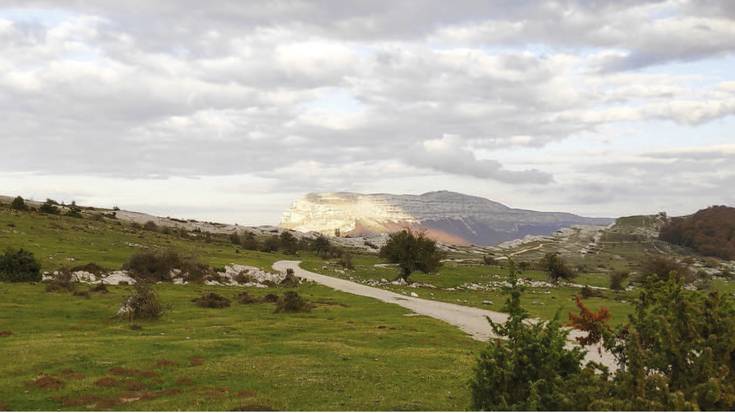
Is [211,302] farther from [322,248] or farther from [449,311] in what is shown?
[322,248]

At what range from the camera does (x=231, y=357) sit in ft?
101

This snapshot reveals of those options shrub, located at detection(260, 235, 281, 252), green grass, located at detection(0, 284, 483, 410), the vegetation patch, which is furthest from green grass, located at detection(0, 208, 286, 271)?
the vegetation patch

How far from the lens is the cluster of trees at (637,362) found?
1165cm

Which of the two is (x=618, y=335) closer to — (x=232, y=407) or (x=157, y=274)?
(x=232, y=407)

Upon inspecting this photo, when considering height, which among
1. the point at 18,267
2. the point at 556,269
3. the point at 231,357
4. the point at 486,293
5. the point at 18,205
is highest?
the point at 18,205

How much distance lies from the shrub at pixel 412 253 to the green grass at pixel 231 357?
3893 centimetres

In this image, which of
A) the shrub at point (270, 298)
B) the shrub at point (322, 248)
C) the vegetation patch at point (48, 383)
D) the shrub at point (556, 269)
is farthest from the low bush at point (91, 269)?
the shrub at point (322, 248)

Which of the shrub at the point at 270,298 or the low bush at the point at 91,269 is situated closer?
the shrub at the point at 270,298

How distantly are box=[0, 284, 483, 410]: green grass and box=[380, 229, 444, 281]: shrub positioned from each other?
128 ft

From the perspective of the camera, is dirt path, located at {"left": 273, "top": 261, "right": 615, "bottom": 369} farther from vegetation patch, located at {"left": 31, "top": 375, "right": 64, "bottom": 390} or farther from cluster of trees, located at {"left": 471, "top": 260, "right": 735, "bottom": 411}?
vegetation patch, located at {"left": 31, "top": 375, "right": 64, "bottom": 390}

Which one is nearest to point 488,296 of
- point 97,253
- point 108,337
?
point 108,337

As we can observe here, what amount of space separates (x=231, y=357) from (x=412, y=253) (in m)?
61.7

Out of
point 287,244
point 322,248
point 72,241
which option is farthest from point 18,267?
point 322,248

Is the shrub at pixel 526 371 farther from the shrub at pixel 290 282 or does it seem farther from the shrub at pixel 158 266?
the shrub at pixel 290 282
